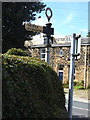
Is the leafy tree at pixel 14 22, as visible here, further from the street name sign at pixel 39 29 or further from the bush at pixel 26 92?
the bush at pixel 26 92

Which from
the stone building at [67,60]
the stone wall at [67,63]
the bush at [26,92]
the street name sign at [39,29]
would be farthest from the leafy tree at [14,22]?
the stone wall at [67,63]

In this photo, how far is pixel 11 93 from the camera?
2.76m

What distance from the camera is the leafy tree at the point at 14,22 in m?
9.03

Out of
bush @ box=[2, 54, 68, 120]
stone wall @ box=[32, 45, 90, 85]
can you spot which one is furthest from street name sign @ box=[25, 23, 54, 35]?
stone wall @ box=[32, 45, 90, 85]

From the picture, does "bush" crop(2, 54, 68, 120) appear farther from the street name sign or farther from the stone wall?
the stone wall

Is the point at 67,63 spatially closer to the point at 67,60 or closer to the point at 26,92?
the point at 67,60

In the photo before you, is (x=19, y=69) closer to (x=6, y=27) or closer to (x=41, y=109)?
(x=41, y=109)

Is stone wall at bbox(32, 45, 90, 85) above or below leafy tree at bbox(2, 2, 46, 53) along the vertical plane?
below

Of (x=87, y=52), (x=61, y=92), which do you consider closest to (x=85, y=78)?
(x=87, y=52)

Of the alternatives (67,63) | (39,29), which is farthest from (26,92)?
(67,63)

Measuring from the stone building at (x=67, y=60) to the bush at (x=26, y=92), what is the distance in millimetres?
17059

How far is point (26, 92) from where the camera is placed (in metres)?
3.16

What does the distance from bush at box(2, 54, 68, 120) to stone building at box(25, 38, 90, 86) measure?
56.0ft

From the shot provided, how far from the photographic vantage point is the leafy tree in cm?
903
